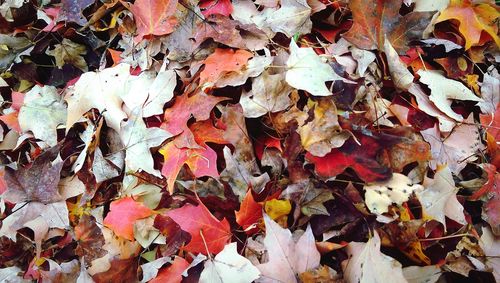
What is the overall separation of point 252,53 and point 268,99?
6.7 inches

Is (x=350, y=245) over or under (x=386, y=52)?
under

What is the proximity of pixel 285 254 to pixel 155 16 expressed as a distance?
30.7 inches

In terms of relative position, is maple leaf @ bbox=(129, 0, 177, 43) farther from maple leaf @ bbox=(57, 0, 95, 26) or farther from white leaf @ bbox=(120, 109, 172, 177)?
white leaf @ bbox=(120, 109, 172, 177)

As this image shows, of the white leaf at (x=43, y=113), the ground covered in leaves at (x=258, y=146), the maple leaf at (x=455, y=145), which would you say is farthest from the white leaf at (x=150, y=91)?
the maple leaf at (x=455, y=145)

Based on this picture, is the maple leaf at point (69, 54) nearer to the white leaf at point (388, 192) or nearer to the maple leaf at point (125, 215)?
the maple leaf at point (125, 215)

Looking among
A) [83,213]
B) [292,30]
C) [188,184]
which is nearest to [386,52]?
[292,30]

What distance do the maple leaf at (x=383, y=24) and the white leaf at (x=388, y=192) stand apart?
420mm

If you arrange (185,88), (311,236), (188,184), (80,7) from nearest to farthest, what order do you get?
(311,236)
(188,184)
(185,88)
(80,7)

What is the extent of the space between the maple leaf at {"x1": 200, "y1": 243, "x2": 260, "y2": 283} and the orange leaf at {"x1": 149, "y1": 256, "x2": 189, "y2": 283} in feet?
0.21

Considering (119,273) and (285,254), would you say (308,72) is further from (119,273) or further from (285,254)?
(119,273)

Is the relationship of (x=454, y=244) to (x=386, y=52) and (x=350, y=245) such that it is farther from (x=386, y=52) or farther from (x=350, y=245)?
(x=386, y=52)

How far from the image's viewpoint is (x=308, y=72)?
1131 millimetres

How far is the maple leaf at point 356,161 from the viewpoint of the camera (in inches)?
40.5

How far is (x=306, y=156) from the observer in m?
1.06
